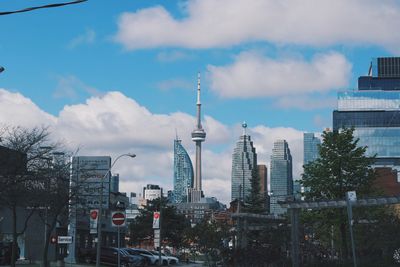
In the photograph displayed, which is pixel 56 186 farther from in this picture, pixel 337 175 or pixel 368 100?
pixel 368 100

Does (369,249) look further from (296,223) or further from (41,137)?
(41,137)

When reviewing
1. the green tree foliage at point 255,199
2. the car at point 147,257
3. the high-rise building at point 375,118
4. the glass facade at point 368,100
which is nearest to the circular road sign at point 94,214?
the car at point 147,257

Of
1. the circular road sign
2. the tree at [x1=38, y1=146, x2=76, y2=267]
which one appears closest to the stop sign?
the circular road sign

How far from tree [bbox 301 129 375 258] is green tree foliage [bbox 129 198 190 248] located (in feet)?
176

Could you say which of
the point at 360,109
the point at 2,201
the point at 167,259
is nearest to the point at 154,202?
the point at 167,259

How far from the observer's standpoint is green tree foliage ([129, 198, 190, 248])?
90.0 metres

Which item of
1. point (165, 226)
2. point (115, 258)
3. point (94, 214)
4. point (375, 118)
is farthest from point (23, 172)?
point (375, 118)

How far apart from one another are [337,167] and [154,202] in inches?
2400

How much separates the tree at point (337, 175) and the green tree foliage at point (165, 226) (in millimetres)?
53651

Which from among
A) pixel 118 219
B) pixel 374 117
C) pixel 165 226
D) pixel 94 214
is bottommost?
pixel 118 219

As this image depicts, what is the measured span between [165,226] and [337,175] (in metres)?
55.2

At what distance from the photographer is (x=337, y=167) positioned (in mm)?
35938

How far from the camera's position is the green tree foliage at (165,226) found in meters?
90.0

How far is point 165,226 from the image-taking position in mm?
88688
